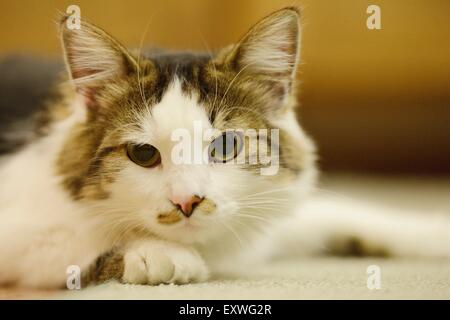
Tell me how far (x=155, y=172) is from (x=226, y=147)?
0.15 metres

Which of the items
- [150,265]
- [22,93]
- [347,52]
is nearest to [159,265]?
[150,265]

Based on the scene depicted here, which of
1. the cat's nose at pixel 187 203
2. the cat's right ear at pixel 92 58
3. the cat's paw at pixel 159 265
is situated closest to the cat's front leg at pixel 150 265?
the cat's paw at pixel 159 265

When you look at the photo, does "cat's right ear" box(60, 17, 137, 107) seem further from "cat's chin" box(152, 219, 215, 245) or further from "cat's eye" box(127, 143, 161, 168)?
"cat's chin" box(152, 219, 215, 245)

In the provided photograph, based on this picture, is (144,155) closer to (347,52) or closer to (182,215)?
(182,215)

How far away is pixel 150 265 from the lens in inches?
42.7

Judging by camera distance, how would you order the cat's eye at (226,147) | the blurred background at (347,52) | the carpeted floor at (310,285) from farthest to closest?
the blurred background at (347,52) → the cat's eye at (226,147) → the carpeted floor at (310,285)

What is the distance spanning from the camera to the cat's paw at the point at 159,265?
1084mm

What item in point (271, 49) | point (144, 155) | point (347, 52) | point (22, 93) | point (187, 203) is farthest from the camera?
point (347, 52)

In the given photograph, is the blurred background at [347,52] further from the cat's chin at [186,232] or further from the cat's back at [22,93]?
the cat's chin at [186,232]

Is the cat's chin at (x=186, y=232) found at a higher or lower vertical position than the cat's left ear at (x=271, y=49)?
lower

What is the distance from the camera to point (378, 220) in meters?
1.56

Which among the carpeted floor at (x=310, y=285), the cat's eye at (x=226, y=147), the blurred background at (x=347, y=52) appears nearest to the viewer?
the carpeted floor at (x=310, y=285)
